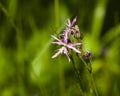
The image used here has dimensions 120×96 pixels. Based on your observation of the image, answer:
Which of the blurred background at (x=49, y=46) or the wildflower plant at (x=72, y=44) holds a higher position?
the blurred background at (x=49, y=46)

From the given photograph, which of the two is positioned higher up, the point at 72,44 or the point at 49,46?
the point at 49,46

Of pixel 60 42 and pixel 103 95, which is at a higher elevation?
pixel 103 95

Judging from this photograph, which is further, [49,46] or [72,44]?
[49,46]

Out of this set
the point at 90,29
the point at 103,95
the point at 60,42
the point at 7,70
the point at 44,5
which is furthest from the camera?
the point at 44,5

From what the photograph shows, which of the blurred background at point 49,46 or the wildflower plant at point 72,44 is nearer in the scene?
the wildflower plant at point 72,44

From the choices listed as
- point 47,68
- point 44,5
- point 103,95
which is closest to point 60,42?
point 103,95

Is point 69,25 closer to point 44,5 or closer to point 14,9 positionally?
point 14,9

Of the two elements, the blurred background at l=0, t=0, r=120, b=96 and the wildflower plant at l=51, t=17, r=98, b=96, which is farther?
the blurred background at l=0, t=0, r=120, b=96

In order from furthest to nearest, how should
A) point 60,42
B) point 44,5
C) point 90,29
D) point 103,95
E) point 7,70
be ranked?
point 44,5, point 90,29, point 7,70, point 103,95, point 60,42

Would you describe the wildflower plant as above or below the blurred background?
below

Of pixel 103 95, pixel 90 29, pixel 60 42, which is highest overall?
pixel 90 29

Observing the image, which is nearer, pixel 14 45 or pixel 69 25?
pixel 69 25
